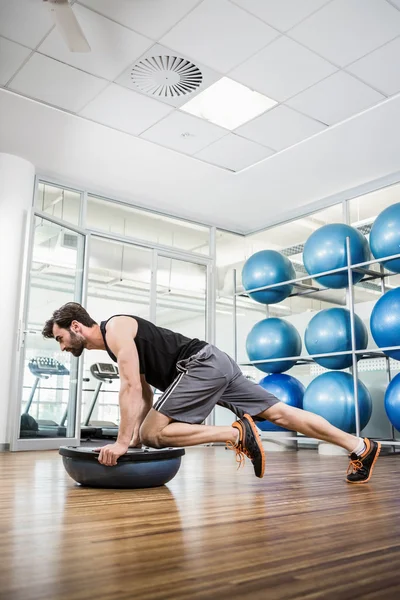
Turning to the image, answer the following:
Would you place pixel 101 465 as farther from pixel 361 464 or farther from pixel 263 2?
pixel 263 2

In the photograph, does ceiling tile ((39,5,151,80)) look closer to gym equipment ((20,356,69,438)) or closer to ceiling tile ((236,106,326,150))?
ceiling tile ((236,106,326,150))

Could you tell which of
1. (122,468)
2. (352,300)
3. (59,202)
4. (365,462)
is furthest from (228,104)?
(122,468)

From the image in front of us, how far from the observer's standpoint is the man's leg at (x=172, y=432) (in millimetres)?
2375

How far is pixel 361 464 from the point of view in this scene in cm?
250

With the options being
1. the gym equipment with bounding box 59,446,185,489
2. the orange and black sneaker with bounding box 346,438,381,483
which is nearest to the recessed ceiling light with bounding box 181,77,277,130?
the orange and black sneaker with bounding box 346,438,381,483

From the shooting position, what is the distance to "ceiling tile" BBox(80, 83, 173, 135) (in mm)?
3850

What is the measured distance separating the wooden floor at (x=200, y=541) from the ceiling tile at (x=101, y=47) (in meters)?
2.43

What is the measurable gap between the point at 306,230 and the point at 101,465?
14.3ft

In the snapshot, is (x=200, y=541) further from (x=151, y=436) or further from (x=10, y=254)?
(x=10, y=254)

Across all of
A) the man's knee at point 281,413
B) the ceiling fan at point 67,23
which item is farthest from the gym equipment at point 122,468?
the ceiling fan at point 67,23

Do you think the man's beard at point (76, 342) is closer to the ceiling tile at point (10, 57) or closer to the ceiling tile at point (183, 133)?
the ceiling tile at point (10, 57)

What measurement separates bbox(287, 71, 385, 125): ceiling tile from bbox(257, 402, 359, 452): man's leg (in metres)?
2.28

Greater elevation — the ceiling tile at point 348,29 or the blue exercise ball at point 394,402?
the ceiling tile at point 348,29

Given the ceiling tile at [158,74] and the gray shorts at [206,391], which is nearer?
the gray shorts at [206,391]
